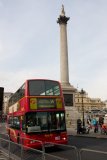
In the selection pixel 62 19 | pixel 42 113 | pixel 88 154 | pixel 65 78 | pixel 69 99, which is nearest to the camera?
pixel 88 154

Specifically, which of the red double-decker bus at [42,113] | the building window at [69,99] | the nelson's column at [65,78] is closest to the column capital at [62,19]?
the nelson's column at [65,78]

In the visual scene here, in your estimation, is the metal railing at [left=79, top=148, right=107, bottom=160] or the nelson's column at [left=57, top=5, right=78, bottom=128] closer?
the metal railing at [left=79, top=148, right=107, bottom=160]

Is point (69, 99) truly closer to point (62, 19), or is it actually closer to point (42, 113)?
point (62, 19)

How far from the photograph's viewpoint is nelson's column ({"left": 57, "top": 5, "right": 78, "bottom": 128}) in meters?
48.1

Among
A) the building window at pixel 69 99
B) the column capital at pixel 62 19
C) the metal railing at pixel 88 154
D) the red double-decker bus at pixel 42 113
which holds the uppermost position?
the column capital at pixel 62 19

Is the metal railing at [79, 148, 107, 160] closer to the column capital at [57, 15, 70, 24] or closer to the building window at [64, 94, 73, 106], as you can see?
the building window at [64, 94, 73, 106]

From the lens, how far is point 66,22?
177 ft

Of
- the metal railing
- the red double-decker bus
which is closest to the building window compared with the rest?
the red double-decker bus

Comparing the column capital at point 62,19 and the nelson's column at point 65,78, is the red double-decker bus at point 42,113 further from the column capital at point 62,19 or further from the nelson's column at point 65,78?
the column capital at point 62,19

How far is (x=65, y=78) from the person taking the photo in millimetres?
50531

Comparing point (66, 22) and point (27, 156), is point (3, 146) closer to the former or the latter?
point (27, 156)

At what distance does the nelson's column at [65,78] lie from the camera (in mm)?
48094

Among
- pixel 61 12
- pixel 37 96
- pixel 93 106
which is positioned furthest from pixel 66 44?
pixel 93 106

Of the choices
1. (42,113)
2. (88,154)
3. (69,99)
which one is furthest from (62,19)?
(88,154)
